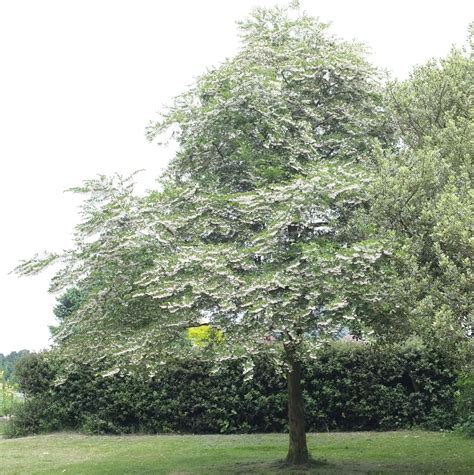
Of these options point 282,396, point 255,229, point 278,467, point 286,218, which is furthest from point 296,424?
point 282,396

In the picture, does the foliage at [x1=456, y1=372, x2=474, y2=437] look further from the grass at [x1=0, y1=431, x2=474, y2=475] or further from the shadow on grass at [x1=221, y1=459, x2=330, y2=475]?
the shadow on grass at [x1=221, y1=459, x2=330, y2=475]

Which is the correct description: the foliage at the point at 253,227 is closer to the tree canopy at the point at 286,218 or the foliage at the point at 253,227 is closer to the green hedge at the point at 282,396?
the tree canopy at the point at 286,218

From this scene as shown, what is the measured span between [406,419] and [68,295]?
2098 centimetres

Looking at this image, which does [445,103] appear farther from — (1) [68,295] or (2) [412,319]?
(1) [68,295]

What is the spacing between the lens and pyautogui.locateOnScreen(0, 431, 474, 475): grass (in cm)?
1379

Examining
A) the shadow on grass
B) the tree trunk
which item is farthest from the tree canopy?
the shadow on grass

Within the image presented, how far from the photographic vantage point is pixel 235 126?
13.3 meters

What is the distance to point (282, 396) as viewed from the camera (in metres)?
19.4

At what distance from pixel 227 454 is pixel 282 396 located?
3.70 m

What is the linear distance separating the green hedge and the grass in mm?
664

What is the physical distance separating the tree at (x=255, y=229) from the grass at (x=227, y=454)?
1.43 meters

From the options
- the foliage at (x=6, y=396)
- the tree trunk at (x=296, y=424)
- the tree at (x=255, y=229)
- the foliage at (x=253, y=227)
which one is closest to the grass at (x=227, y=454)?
the tree trunk at (x=296, y=424)

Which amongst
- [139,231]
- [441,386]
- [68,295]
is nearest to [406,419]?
[441,386]

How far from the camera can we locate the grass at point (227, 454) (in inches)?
543
